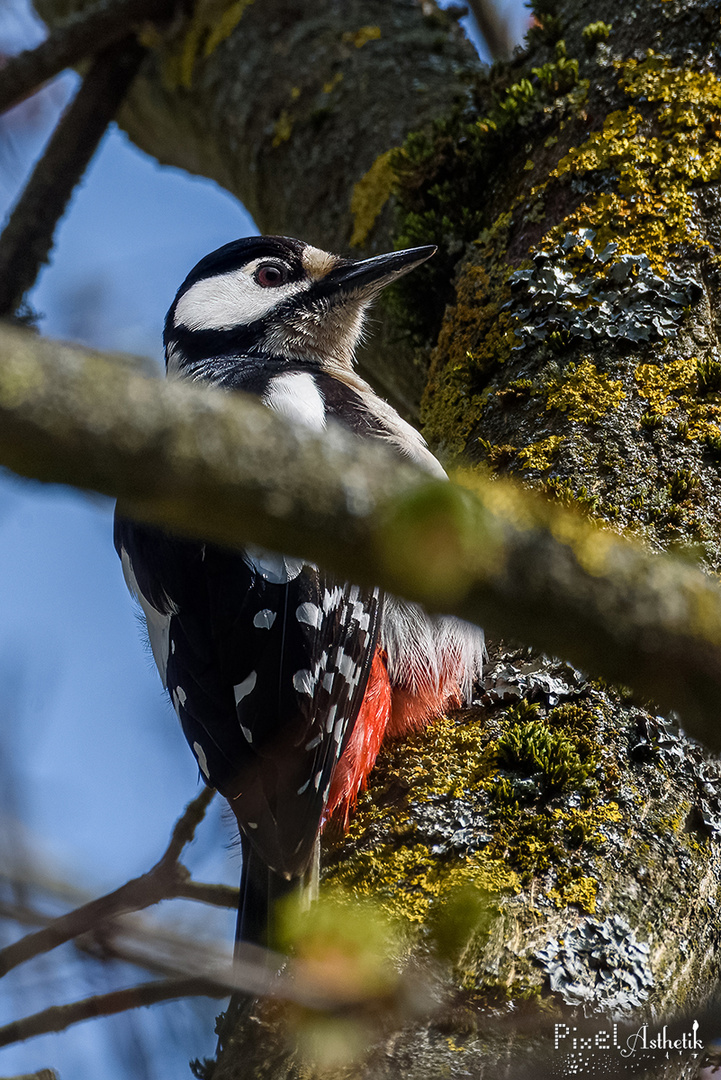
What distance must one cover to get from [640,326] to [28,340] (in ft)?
5.57

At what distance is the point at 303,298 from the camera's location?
3.13m

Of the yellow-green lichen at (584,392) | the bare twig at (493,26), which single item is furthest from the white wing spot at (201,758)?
the bare twig at (493,26)

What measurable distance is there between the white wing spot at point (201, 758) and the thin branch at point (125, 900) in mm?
135

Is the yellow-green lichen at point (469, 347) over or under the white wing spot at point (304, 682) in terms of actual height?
over

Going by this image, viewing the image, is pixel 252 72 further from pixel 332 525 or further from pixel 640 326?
pixel 332 525

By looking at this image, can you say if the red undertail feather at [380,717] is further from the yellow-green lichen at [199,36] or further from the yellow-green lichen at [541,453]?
the yellow-green lichen at [199,36]

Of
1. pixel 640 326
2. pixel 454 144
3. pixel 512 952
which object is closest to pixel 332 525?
pixel 512 952

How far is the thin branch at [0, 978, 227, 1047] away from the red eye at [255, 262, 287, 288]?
7.74 ft

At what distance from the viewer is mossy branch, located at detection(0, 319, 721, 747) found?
28.1 inches

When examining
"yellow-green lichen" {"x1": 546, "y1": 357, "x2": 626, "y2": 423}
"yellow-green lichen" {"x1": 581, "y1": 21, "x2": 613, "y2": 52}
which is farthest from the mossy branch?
"yellow-green lichen" {"x1": 581, "y1": 21, "x2": 613, "y2": 52}

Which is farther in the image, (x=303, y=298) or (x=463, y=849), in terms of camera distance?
(x=303, y=298)

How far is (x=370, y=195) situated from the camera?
123 inches

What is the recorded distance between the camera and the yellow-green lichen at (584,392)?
2057mm

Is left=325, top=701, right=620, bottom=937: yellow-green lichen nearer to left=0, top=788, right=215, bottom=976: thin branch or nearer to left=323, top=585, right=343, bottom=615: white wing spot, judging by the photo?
left=0, top=788, right=215, bottom=976: thin branch
